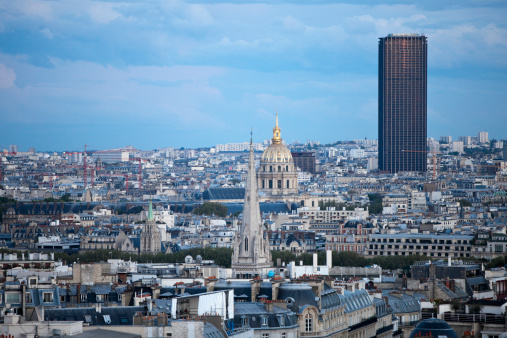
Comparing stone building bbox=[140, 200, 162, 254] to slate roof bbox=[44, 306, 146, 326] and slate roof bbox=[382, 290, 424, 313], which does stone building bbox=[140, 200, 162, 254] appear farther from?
slate roof bbox=[44, 306, 146, 326]

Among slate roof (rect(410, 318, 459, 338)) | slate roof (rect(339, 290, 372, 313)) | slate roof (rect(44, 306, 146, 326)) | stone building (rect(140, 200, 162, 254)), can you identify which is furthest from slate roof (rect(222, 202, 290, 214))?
slate roof (rect(410, 318, 459, 338))

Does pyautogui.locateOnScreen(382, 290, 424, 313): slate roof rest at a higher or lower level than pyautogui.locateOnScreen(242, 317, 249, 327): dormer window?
higher

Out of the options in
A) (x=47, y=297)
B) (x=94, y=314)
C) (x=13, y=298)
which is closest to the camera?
(x=94, y=314)

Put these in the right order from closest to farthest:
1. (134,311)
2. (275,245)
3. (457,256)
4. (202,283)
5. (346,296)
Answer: (134,311) → (346,296) → (202,283) → (457,256) → (275,245)

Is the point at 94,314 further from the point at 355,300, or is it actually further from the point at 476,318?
the point at 355,300

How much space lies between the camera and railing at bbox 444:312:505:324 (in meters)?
49.4

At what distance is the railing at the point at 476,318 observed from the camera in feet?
162

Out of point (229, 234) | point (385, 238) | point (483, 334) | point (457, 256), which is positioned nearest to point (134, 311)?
point (483, 334)

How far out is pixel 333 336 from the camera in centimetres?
5431

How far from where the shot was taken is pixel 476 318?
166 ft

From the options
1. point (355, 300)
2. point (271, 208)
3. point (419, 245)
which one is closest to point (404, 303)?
point (355, 300)

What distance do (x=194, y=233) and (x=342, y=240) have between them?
22.2m

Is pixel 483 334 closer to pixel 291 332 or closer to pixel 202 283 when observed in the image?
pixel 291 332

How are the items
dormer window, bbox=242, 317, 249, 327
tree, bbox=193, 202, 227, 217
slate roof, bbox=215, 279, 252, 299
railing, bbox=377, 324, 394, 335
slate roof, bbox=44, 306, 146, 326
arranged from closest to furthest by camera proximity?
1. slate roof, bbox=44, 306, 146, 326
2. dormer window, bbox=242, 317, 249, 327
3. slate roof, bbox=215, 279, 252, 299
4. railing, bbox=377, 324, 394, 335
5. tree, bbox=193, 202, 227, 217
